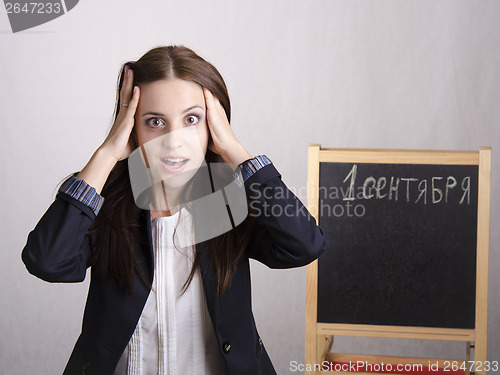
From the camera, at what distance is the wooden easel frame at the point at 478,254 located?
1996 millimetres

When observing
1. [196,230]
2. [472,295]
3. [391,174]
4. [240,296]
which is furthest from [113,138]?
[472,295]

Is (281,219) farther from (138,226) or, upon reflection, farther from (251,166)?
(138,226)

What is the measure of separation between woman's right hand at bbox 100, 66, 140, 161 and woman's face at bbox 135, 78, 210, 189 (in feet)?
0.06

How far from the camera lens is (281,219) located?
1270mm

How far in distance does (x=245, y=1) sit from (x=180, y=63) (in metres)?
1.63

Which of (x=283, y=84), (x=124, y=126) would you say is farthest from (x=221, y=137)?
(x=283, y=84)

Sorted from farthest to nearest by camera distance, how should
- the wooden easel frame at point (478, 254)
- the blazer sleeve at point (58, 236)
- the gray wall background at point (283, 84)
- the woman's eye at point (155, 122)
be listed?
the gray wall background at point (283, 84), the wooden easel frame at point (478, 254), the woman's eye at point (155, 122), the blazer sleeve at point (58, 236)

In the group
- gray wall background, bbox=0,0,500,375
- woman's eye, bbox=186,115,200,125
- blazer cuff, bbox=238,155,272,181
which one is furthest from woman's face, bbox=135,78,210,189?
gray wall background, bbox=0,0,500,375

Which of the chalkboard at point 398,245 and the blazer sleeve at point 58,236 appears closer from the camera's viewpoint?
the blazer sleeve at point 58,236

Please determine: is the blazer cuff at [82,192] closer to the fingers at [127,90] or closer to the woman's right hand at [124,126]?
the woman's right hand at [124,126]

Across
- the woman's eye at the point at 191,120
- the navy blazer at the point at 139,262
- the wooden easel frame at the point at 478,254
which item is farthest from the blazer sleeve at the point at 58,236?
the wooden easel frame at the point at 478,254

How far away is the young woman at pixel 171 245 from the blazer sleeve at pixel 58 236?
0.01 m

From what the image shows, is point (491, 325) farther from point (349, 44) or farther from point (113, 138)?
point (113, 138)

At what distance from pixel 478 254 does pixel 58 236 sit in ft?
4.40
